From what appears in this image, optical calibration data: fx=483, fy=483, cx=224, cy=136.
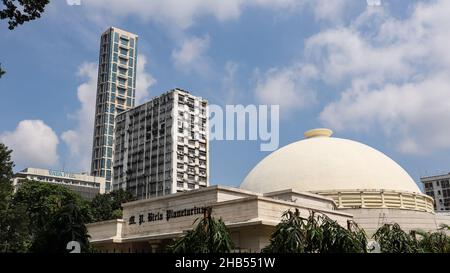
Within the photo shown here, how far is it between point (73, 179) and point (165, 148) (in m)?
31.1

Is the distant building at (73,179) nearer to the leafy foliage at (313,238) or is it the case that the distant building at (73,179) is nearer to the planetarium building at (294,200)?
the planetarium building at (294,200)

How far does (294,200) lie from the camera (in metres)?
33.1

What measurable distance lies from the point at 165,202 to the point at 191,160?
61.4 m

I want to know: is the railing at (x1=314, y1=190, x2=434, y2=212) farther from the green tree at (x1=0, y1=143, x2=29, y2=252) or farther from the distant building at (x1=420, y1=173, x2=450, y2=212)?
the distant building at (x1=420, y1=173, x2=450, y2=212)

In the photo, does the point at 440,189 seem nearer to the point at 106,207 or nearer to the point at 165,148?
the point at 165,148

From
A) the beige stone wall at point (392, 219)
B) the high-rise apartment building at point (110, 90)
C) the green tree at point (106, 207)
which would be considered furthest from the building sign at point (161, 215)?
the high-rise apartment building at point (110, 90)

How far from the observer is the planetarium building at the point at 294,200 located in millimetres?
25672

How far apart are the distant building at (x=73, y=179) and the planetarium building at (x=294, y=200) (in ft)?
218

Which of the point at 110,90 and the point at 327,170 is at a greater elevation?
the point at 110,90

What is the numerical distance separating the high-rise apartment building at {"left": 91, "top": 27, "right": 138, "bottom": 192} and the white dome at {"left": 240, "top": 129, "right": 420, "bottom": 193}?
6736 centimetres

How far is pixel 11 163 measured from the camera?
4275 cm

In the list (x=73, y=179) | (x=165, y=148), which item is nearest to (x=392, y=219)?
(x=165, y=148)
